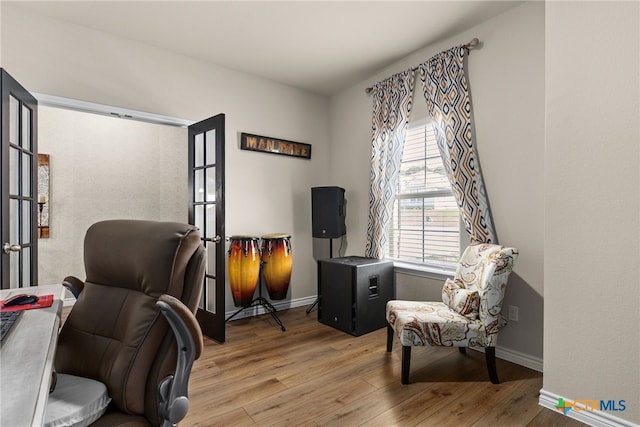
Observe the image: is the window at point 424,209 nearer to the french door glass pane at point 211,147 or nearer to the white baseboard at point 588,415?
the white baseboard at point 588,415

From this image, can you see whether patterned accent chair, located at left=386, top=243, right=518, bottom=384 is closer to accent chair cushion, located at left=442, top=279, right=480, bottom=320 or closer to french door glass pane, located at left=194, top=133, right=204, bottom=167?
accent chair cushion, located at left=442, top=279, right=480, bottom=320

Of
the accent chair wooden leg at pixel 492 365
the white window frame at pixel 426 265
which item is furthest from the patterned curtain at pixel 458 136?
the accent chair wooden leg at pixel 492 365

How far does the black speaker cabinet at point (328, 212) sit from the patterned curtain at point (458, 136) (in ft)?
4.19

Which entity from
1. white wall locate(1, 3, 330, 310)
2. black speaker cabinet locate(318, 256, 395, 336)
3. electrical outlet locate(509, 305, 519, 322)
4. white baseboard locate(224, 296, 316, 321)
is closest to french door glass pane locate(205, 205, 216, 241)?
white wall locate(1, 3, 330, 310)

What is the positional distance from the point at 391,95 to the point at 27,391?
346cm

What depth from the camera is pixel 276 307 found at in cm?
385

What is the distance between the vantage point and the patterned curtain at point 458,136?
8.64 feet

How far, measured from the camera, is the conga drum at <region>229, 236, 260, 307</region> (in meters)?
3.24

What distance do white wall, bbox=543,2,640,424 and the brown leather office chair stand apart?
1946 millimetres

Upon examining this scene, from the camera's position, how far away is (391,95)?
3.40 metres

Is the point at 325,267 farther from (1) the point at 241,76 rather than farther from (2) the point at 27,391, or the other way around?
(2) the point at 27,391

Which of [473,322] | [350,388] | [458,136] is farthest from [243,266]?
[458,136]

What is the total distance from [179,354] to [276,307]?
9.36 feet

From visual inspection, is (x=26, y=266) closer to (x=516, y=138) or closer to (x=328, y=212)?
(x=328, y=212)
